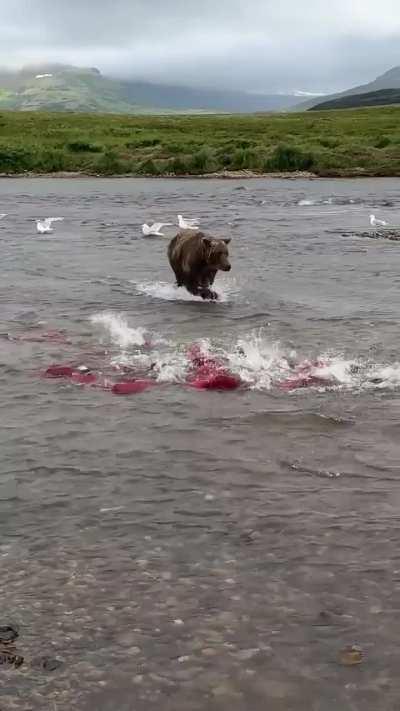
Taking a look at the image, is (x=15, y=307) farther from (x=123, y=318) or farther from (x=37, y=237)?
(x=37, y=237)

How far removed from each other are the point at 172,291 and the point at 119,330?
4.13 m

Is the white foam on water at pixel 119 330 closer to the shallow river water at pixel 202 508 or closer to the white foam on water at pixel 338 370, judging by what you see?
the shallow river water at pixel 202 508

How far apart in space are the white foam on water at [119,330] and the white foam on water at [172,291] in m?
2.10

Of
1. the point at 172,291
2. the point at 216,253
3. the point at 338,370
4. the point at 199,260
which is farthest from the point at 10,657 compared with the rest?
the point at 172,291

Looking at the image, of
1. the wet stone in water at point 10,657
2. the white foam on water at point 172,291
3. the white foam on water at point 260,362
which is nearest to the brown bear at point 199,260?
the white foam on water at point 172,291

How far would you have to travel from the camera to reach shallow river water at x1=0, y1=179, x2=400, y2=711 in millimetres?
4277

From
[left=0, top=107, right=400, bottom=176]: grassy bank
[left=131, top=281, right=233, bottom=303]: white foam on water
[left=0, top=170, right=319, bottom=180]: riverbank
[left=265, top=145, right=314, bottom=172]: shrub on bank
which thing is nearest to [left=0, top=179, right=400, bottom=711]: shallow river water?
[left=131, top=281, right=233, bottom=303]: white foam on water

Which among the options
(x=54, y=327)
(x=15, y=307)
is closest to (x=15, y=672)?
(x=54, y=327)

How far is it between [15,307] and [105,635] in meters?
9.98

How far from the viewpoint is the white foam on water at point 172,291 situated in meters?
15.0

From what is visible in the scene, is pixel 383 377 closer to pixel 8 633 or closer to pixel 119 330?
pixel 119 330

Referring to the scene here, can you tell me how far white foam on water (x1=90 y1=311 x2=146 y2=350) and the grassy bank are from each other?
40.4 metres

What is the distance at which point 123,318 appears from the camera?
1279 centimetres

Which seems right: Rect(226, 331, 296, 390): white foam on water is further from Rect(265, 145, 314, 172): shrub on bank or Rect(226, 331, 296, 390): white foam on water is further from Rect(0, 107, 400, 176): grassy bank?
Rect(265, 145, 314, 172): shrub on bank
